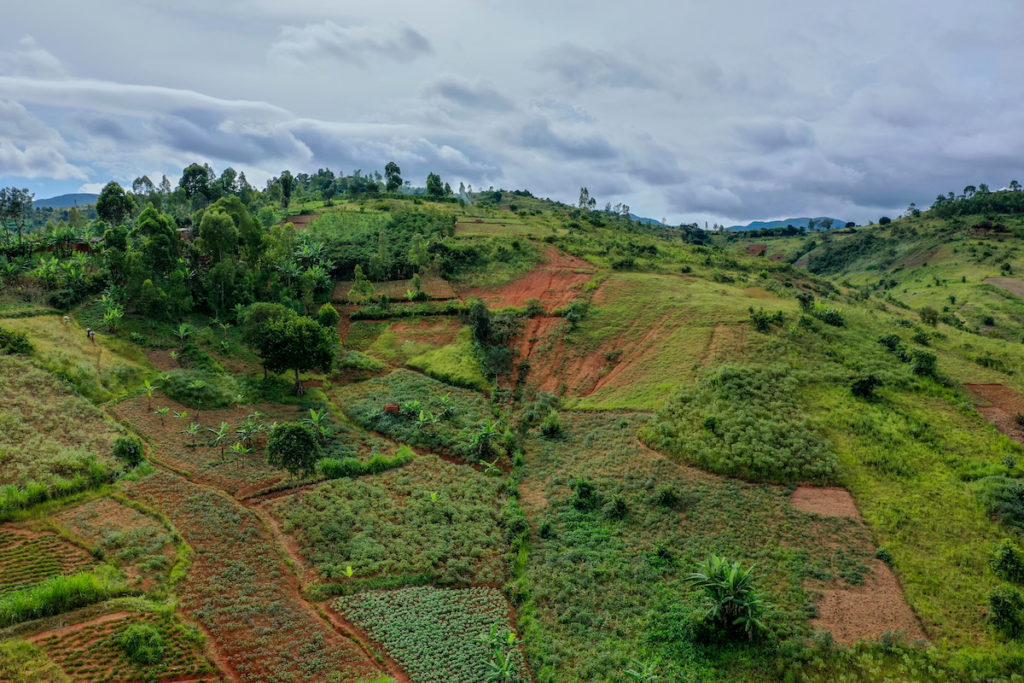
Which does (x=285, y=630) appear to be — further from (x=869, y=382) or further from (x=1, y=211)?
(x=1, y=211)

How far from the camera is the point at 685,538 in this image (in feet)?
84.6

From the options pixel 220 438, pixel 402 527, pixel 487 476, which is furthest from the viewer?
pixel 487 476

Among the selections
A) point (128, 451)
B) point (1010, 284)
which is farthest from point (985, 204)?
point (128, 451)

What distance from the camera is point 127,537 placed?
23016 mm

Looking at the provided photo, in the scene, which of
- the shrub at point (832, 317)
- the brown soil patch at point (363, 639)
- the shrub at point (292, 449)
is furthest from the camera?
the shrub at point (832, 317)

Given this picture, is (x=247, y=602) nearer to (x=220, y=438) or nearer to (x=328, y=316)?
(x=220, y=438)

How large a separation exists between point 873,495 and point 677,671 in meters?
15.5

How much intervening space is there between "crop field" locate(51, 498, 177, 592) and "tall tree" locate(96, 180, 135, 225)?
5415 centimetres

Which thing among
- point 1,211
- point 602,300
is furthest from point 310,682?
point 1,211

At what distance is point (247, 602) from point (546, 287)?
41.3m

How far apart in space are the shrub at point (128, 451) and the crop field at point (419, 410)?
13027 millimetres

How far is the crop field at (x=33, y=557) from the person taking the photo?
19.9 metres

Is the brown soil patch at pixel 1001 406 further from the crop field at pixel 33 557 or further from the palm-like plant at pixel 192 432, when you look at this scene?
the palm-like plant at pixel 192 432

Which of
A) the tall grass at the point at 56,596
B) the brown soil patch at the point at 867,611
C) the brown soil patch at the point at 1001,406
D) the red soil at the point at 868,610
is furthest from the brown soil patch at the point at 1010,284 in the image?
the tall grass at the point at 56,596
